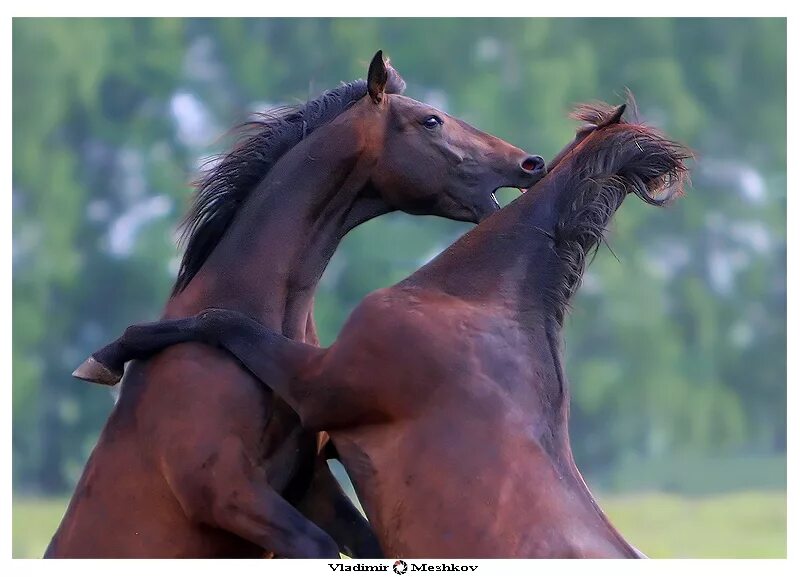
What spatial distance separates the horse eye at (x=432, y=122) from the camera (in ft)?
13.9

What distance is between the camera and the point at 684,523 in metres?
16.1

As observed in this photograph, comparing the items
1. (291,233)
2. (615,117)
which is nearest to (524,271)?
(615,117)

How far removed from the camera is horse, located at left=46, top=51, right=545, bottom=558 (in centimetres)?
376

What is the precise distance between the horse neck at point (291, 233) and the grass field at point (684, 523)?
8.37 metres

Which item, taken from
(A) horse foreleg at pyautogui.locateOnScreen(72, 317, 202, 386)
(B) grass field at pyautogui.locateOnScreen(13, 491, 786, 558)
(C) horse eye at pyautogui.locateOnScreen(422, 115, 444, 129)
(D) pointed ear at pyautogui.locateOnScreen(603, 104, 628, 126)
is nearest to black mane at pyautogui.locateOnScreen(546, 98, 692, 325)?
(D) pointed ear at pyautogui.locateOnScreen(603, 104, 628, 126)

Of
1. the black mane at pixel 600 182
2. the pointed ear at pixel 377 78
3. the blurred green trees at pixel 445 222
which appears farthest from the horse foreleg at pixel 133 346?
the blurred green trees at pixel 445 222

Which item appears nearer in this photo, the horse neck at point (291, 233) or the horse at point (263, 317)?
the horse at point (263, 317)

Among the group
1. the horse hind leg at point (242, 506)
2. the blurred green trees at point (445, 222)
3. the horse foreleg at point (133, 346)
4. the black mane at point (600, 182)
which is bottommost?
the horse hind leg at point (242, 506)

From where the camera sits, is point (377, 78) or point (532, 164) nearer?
point (377, 78)

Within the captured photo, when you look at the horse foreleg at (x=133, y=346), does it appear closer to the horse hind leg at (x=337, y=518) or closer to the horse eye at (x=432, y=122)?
the horse hind leg at (x=337, y=518)

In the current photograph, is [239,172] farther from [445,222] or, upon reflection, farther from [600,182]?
[445,222]

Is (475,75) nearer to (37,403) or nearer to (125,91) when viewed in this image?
(125,91)

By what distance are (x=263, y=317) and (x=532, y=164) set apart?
3.64ft

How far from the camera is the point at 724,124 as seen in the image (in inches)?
775
